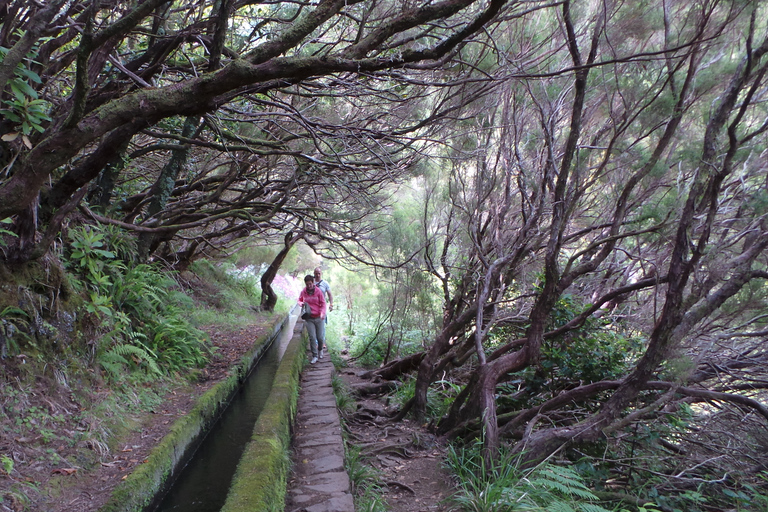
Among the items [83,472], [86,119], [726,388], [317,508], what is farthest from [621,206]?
[83,472]

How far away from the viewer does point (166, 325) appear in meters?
7.43

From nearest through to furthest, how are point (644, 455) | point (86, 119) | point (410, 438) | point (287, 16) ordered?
point (86, 119) → point (644, 455) → point (410, 438) → point (287, 16)

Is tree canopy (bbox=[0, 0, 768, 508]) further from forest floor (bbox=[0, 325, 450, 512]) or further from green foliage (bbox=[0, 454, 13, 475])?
green foliage (bbox=[0, 454, 13, 475])

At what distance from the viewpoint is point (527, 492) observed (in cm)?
385

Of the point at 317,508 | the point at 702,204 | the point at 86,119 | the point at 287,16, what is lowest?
the point at 317,508

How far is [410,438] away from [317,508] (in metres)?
2.74

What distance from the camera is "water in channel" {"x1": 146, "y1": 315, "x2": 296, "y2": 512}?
4.63 metres

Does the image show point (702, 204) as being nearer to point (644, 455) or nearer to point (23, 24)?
point (644, 455)

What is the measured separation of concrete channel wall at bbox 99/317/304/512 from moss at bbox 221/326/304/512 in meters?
0.01

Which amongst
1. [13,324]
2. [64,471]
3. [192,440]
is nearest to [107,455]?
[64,471]

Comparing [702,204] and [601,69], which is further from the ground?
[601,69]

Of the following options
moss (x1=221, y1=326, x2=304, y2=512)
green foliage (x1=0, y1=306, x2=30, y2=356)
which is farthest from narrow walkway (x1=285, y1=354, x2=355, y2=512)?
green foliage (x1=0, y1=306, x2=30, y2=356)

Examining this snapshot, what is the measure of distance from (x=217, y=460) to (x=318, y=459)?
152cm

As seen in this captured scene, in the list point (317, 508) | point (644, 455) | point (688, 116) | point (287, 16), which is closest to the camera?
point (317, 508)
